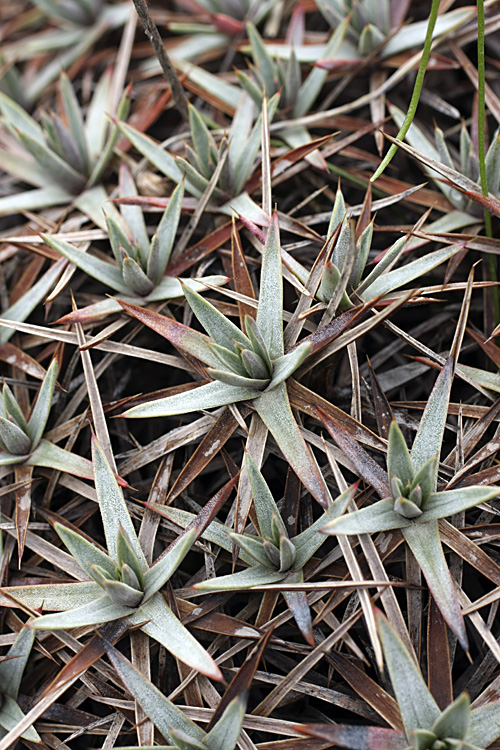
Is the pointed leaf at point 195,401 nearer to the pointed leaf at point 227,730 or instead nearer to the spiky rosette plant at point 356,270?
the spiky rosette plant at point 356,270

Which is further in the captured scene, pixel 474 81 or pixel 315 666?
pixel 474 81

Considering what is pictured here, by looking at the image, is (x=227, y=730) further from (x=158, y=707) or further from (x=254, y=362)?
(x=254, y=362)

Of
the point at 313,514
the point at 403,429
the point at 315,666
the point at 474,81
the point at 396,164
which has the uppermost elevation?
the point at 474,81

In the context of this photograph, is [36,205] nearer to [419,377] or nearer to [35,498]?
[35,498]

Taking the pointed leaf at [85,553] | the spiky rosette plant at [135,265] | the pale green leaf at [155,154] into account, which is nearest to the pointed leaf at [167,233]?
the spiky rosette plant at [135,265]

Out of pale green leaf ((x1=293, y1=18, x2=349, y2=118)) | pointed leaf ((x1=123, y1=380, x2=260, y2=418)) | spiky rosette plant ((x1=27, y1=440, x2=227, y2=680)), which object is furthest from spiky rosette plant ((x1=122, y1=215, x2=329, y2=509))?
pale green leaf ((x1=293, y1=18, x2=349, y2=118))

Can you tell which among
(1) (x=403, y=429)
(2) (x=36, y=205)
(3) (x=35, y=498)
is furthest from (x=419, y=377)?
(2) (x=36, y=205)

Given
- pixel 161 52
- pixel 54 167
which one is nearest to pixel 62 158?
pixel 54 167
